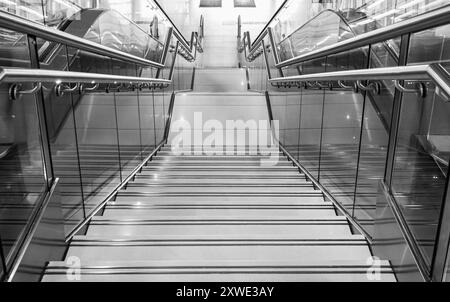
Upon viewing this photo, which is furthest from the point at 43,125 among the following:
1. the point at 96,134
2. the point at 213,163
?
the point at 213,163

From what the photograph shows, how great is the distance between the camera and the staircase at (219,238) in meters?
1.64

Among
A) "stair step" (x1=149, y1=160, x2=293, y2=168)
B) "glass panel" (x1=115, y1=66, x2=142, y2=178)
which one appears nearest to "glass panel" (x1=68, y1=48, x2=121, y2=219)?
"glass panel" (x1=115, y1=66, x2=142, y2=178)

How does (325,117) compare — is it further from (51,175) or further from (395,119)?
(51,175)

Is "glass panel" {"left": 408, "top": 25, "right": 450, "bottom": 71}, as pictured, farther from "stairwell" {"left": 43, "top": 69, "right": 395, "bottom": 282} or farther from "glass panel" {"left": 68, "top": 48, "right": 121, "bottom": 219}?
"glass panel" {"left": 68, "top": 48, "right": 121, "bottom": 219}

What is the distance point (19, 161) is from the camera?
1.70 m

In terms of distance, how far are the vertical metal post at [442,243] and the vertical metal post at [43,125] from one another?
1.69 metres

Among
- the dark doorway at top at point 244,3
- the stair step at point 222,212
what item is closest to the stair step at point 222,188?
the stair step at point 222,212

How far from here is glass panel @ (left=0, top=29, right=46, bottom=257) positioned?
1.49 m

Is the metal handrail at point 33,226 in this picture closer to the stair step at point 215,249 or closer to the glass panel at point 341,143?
the stair step at point 215,249

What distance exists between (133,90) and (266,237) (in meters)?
2.22

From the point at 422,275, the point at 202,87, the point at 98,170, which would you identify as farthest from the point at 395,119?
the point at 202,87

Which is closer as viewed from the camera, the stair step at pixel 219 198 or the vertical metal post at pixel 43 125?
the vertical metal post at pixel 43 125

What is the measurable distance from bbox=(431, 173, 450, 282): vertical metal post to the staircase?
0.30m

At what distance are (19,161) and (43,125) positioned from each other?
0.66 feet
